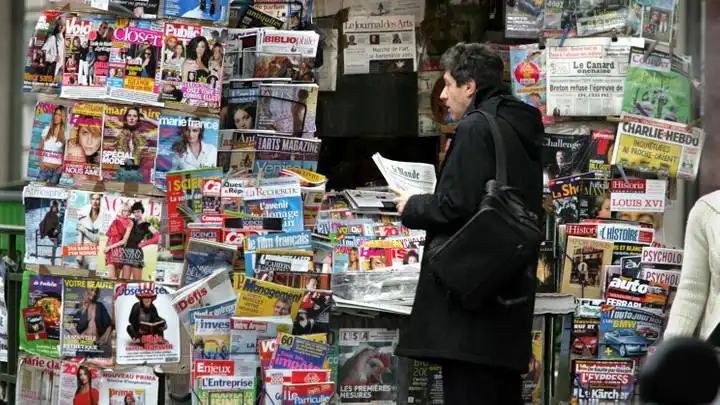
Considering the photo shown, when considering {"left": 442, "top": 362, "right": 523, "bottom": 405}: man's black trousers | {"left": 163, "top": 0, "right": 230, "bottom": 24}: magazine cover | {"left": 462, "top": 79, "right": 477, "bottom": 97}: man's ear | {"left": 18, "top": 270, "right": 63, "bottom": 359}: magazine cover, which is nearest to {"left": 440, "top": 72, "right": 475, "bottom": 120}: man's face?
{"left": 462, "top": 79, "right": 477, "bottom": 97}: man's ear

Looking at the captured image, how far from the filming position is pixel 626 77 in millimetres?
6004

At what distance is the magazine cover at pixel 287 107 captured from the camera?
230 inches

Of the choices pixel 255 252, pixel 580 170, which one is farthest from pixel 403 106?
pixel 255 252

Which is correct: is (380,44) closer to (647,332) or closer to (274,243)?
(274,243)

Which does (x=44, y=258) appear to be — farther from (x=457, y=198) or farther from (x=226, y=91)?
(x=457, y=198)

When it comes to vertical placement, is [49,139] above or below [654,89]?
below

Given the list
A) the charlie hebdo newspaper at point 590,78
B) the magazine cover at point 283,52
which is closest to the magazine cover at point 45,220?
the magazine cover at point 283,52

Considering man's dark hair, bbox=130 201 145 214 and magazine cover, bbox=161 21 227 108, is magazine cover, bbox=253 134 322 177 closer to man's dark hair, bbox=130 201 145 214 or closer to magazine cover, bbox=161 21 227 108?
magazine cover, bbox=161 21 227 108

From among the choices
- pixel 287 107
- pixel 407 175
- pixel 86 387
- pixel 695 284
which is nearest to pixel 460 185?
pixel 407 175

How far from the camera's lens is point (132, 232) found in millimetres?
5586

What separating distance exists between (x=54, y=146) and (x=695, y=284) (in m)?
2.75

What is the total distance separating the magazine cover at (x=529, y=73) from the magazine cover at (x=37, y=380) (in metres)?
2.47

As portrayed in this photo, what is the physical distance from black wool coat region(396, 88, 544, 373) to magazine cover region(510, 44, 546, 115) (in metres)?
1.43

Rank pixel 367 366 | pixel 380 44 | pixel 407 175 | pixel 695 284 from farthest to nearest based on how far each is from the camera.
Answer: pixel 380 44
pixel 367 366
pixel 407 175
pixel 695 284
